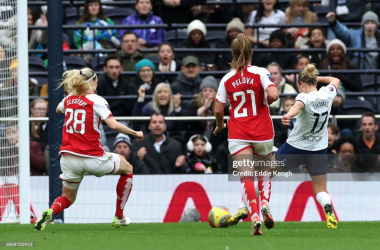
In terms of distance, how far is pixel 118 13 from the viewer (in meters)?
14.9

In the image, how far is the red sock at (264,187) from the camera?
6.73m

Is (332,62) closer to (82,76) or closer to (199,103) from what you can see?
(199,103)

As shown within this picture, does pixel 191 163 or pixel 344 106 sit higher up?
pixel 344 106

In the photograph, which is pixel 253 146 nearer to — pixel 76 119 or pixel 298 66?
pixel 76 119

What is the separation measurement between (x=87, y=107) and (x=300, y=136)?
2502mm

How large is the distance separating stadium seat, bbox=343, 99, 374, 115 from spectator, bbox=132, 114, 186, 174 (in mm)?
3659

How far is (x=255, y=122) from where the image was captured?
255 inches

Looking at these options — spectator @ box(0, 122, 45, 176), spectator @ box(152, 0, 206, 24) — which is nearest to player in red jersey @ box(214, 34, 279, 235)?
spectator @ box(0, 122, 45, 176)

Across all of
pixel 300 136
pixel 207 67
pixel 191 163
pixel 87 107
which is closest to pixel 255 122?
pixel 300 136

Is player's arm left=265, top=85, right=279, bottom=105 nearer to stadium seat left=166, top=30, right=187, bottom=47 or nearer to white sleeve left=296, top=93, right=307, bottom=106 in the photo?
white sleeve left=296, top=93, right=307, bottom=106

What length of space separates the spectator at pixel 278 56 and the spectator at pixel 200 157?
3.48m

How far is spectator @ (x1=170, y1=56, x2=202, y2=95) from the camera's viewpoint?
39.1 feet

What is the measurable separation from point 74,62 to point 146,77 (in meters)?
2.12

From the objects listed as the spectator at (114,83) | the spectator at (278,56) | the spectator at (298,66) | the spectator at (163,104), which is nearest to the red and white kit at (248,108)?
the spectator at (163,104)
